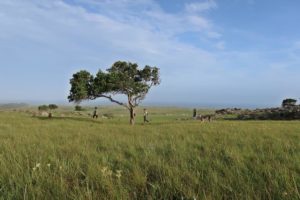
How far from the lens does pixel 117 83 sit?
1959 inches

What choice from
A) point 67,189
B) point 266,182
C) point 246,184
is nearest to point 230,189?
point 246,184

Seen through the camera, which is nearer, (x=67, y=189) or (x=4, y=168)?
(x=67, y=189)

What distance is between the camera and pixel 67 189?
4.59 meters

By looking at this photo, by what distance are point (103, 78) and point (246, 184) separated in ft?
152

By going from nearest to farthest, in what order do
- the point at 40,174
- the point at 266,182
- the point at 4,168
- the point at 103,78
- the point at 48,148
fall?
the point at 266,182 < the point at 40,174 < the point at 4,168 < the point at 48,148 < the point at 103,78

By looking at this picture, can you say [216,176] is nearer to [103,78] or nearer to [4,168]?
[4,168]

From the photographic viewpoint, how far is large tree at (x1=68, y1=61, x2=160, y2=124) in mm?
49906

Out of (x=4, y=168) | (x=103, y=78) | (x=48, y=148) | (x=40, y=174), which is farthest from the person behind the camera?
(x=103, y=78)

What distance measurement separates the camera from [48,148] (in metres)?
8.05

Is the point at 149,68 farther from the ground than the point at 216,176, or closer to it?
farther from the ground

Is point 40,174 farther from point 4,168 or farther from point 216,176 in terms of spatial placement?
point 216,176

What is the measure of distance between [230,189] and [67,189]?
1941 millimetres

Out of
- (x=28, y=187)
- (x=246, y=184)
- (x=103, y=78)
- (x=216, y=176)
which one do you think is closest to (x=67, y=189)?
(x=28, y=187)

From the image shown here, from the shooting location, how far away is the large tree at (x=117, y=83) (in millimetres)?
49906
